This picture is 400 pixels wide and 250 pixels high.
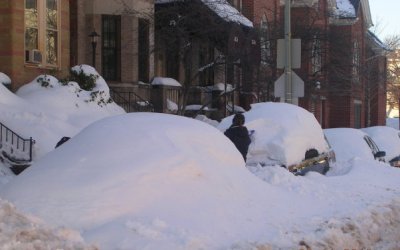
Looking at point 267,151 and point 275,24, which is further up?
point 275,24

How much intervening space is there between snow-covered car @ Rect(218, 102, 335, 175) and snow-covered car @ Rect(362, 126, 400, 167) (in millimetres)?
5777

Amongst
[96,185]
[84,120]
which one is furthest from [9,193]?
[84,120]

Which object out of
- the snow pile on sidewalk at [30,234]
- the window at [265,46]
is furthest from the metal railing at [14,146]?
the window at [265,46]

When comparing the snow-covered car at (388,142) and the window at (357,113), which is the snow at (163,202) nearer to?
the snow-covered car at (388,142)

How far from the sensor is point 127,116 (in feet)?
24.1

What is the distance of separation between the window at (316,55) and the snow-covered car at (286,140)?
39.7 feet

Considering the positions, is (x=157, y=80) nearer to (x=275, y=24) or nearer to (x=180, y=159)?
(x=275, y=24)

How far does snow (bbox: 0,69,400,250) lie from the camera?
527 centimetres

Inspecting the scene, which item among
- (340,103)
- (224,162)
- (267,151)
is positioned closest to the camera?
(224,162)

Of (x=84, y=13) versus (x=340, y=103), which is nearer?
(x=84, y=13)

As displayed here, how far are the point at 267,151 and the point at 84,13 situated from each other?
10.9 metres

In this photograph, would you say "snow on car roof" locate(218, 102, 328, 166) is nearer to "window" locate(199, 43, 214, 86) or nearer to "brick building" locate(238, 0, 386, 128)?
"window" locate(199, 43, 214, 86)

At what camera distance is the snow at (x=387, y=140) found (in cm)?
1786

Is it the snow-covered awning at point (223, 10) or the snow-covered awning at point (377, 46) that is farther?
the snow-covered awning at point (377, 46)
